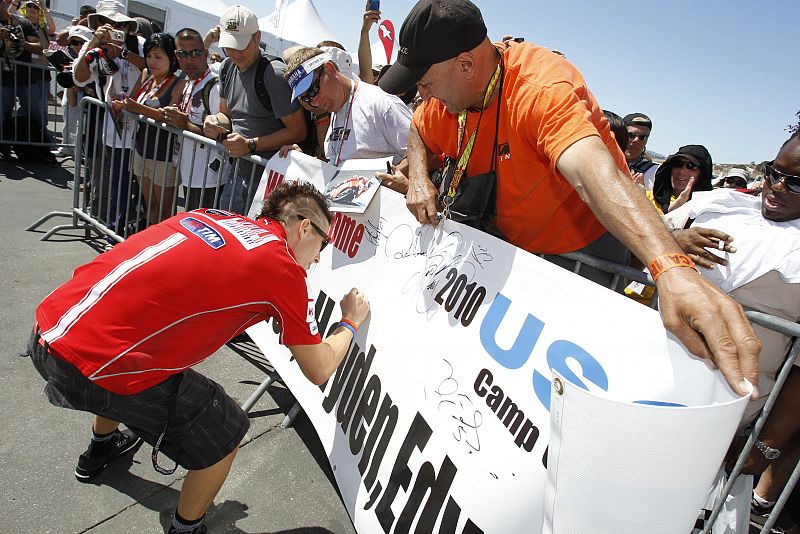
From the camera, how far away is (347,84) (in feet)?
10.8

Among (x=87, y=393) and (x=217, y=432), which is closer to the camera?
(x=87, y=393)

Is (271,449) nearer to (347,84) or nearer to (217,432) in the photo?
(217,432)

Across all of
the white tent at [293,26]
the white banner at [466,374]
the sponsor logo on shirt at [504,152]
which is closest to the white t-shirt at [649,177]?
the sponsor logo on shirt at [504,152]

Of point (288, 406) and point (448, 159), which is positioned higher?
point (448, 159)

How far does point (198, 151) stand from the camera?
14.6 feet

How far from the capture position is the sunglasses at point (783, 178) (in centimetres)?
192

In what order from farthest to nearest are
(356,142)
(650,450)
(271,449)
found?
(356,142), (271,449), (650,450)

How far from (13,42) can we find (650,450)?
9.69 meters

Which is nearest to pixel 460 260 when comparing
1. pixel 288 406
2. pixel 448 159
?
pixel 448 159

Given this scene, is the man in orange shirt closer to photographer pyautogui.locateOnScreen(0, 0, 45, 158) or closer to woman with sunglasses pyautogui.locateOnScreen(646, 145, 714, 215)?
woman with sunglasses pyautogui.locateOnScreen(646, 145, 714, 215)

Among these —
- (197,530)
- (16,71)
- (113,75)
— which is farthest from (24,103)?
(197,530)

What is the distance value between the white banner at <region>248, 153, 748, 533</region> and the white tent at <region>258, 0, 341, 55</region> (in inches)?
745

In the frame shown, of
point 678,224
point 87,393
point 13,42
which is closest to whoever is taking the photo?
point 87,393
